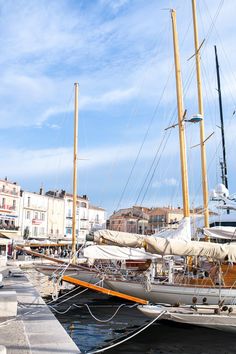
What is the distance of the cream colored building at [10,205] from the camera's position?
71312 mm

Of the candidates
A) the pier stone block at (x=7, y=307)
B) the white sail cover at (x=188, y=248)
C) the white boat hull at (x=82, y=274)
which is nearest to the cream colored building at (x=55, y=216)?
the white boat hull at (x=82, y=274)

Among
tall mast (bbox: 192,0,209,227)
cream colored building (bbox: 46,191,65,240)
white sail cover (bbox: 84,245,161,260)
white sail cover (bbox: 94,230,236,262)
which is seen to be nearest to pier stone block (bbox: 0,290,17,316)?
white sail cover (bbox: 84,245,161,260)

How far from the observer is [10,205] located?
74125mm

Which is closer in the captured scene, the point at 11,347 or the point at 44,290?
the point at 11,347

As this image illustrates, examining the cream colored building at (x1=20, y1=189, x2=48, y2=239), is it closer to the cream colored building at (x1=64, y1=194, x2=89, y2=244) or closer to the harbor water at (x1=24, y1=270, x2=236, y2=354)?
the cream colored building at (x1=64, y1=194, x2=89, y2=244)

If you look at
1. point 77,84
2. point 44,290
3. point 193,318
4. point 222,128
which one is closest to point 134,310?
point 193,318

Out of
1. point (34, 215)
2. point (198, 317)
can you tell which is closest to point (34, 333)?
point (198, 317)

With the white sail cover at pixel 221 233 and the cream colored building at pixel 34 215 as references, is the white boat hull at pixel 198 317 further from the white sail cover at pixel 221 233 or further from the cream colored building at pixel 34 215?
the cream colored building at pixel 34 215

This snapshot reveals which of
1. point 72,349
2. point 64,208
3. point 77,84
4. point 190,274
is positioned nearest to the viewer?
point 72,349

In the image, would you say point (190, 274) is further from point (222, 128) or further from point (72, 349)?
point (222, 128)

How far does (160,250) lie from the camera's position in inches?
580

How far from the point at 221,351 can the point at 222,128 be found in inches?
903

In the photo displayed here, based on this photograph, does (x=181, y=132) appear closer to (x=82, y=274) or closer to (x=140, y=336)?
(x=82, y=274)

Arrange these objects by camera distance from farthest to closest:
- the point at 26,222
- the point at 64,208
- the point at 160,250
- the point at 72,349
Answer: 1. the point at 64,208
2. the point at 26,222
3. the point at 160,250
4. the point at 72,349
